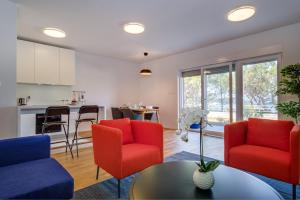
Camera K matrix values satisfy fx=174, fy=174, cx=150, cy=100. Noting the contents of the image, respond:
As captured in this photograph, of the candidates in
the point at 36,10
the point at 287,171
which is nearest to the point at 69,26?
the point at 36,10

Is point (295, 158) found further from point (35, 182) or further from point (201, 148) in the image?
point (35, 182)

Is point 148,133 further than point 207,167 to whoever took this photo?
Yes

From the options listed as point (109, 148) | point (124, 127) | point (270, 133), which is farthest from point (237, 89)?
point (109, 148)

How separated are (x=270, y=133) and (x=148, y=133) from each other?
1596 mm

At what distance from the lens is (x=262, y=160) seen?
193 centimetres

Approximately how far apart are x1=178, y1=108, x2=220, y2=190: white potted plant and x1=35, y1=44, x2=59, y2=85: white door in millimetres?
4241

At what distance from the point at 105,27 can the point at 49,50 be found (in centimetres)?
184

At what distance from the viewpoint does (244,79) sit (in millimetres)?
4340

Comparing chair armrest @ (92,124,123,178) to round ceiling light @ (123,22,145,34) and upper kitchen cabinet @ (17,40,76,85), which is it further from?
upper kitchen cabinet @ (17,40,76,85)

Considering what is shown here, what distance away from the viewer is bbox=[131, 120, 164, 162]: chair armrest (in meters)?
2.28

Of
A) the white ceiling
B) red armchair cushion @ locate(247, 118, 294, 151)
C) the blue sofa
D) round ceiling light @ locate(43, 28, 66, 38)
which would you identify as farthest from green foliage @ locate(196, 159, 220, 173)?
round ceiling light @ locate(43, 28, 66, 38)

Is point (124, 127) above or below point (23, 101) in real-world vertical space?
below

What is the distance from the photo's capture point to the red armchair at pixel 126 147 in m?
1.85

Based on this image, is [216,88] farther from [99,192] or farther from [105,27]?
[99,192]
